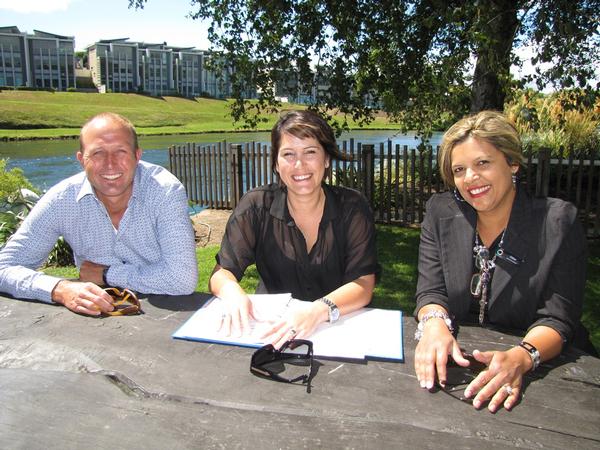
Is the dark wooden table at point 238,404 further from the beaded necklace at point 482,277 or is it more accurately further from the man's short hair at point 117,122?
the man's short hair at point 117,122

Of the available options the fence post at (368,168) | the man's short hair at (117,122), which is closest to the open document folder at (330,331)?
the man's short hair at (117,122)

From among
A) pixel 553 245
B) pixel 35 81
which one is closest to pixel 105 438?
pixel 553 245

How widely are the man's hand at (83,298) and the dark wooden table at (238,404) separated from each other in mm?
256

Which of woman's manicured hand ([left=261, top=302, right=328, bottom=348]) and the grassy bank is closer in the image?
woman's manicured hand ([left=261, top=302, right=328, bottom=348])

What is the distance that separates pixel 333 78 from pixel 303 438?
622 cm

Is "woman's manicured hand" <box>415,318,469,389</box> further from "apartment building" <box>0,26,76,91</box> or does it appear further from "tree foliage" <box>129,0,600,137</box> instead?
"apartment building" <box>0,26,76,91</box>

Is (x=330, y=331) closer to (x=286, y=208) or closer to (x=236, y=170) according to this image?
(x=286, y=208)

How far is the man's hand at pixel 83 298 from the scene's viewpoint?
2039 millimetres

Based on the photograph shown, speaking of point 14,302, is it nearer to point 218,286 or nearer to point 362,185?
point 218,286

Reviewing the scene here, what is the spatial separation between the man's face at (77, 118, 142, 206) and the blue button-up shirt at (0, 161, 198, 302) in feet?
0.35

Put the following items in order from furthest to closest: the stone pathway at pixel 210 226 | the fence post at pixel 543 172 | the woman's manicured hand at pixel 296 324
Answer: the stone pathway at pixel 210 226 < the fence post at pixel 543 172 < the woman's manicured hand at pixel 296 324

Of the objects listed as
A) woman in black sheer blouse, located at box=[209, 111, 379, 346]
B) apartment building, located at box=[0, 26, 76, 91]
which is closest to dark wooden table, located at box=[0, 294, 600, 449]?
woman in black sheer blouse, located at box=[209, 111, 379, 346]

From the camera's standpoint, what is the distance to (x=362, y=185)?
888cm

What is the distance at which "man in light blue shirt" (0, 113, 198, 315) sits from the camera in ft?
7.63
